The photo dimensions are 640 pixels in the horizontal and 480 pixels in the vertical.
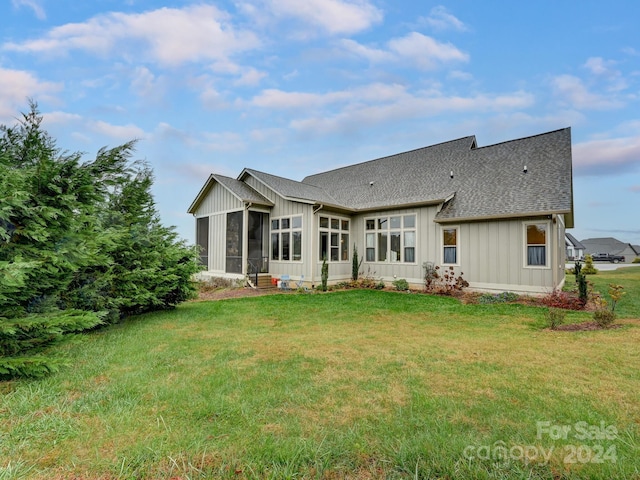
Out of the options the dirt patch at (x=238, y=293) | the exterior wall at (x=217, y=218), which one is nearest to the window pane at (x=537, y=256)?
the dirt patch at (x=238, y=293)

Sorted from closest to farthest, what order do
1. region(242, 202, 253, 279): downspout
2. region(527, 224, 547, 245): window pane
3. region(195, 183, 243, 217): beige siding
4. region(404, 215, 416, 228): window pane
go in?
region(527, 224, 547, 245): window pane
region(404, 215, 416, 228): window pane
region(242, 202, 253, 279): downspout
region(195, 183, 243, 217): beige siding

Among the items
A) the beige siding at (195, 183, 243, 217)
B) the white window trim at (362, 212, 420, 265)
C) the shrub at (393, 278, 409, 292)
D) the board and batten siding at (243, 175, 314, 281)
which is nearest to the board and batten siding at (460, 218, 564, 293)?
the white window trim at (362, 212, 420, 265)

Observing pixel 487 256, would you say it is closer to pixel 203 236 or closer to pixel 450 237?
pixel 450 237

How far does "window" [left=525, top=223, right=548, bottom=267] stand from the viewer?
10445mm

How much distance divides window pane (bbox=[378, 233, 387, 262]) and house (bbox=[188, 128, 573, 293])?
5 cm

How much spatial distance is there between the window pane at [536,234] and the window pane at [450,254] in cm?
251

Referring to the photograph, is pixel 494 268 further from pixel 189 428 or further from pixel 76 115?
pixel 76 115

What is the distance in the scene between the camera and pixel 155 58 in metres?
9.62

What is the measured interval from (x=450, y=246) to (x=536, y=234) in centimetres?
287

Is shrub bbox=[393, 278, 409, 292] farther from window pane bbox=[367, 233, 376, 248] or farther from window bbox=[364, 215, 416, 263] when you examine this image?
window pane bbox=[367, 233, 376, 248]

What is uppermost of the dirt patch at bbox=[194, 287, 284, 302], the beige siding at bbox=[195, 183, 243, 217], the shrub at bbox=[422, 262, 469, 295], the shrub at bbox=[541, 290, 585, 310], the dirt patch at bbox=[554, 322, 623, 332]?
the beige siding at bbox=[195, 183, 243, 217]

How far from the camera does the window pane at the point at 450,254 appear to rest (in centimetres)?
1220

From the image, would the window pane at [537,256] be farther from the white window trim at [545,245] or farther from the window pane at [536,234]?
the window pane at [536,234]

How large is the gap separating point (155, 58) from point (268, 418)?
438 inches
